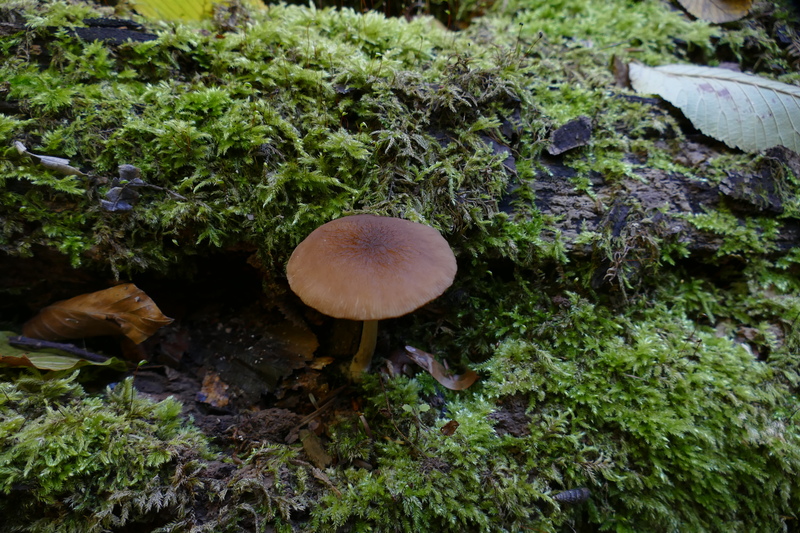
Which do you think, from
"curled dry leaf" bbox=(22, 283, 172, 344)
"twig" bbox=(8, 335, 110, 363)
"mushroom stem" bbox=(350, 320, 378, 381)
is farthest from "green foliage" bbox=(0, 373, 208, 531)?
"mushroom stem" bbox=(350, 320, 378, 381)

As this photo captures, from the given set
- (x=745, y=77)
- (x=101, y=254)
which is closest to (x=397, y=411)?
(x=101, y=254)

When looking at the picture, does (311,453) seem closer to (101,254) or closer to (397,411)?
(397,411)

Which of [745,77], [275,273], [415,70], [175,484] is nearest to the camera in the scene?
[175,484]

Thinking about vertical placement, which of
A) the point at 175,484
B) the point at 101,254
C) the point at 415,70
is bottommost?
the point at 175,484

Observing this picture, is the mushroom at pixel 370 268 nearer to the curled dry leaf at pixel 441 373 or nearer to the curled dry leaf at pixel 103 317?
the curled dry leaf at pixel 441 373

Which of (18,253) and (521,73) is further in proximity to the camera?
(521,73)

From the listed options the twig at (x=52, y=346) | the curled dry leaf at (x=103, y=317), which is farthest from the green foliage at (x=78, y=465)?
the curled dry leaf at (x=103, y=317)

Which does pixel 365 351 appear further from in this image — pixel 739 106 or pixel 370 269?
pixel 739 106
